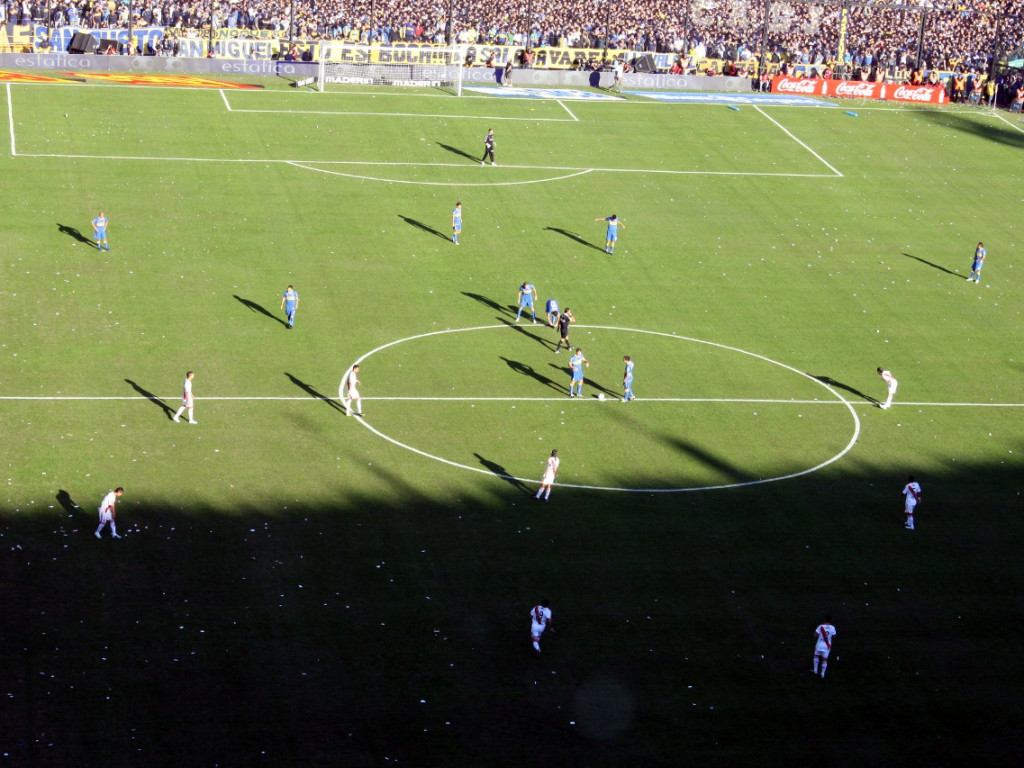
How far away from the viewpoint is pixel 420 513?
3678cm

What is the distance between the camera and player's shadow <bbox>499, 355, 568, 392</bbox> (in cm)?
4659

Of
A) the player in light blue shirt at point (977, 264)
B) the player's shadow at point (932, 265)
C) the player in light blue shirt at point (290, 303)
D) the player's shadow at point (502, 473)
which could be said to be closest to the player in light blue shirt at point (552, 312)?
the player in light blue shirt at point (290, 303)

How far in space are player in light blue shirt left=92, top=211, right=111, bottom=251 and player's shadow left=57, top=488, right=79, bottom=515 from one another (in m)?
21.1

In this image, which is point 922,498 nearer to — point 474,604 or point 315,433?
point 474,604

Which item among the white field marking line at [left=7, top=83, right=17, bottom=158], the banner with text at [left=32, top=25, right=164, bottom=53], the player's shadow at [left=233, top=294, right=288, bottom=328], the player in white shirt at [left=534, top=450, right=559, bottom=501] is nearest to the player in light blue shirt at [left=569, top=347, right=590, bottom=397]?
the player in white shirt at [left=534, top=450, right=559, bottom=501]

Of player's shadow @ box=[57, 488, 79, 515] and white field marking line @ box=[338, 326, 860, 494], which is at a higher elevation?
white field marking line @ box=[338, 326, 860, 494]

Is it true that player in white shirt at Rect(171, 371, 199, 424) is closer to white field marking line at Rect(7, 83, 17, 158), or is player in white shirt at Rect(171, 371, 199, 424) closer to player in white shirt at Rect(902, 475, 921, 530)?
player in white shirt at Rect(902, 475, 921, 530)

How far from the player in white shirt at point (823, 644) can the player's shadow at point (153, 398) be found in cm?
2215

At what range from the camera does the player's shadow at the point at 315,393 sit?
4353 cm

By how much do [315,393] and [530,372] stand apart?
26.6 ft

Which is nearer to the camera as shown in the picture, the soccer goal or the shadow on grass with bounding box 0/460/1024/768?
the shadow on grass with bounding box 0/460/1024/768

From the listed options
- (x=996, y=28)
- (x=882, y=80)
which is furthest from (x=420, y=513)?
(x=996, y=28)

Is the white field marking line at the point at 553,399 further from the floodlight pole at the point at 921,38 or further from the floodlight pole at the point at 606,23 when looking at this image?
the floodlight pole at the point at 921,38

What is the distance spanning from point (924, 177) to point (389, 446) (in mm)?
43522
